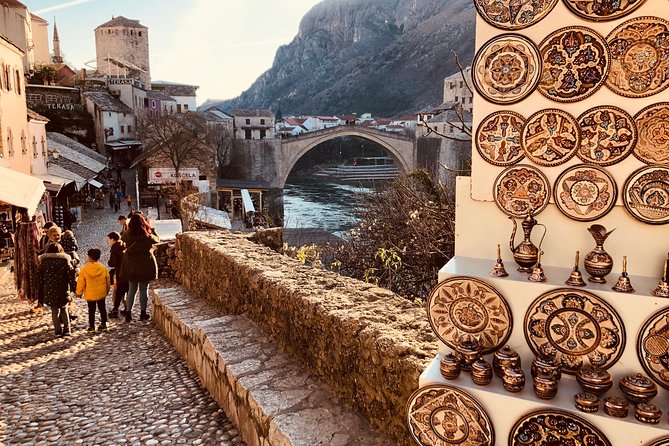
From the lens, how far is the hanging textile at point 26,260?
7.29m

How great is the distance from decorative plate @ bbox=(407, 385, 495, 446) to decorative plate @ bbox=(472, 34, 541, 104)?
108 centimetres

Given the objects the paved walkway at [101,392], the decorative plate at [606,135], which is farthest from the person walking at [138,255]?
the decorative plate at [606,135]

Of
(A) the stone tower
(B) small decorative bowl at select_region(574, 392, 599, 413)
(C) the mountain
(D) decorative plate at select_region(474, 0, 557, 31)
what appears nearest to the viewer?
(B) small decorative bowl at select_region(574, 392, 599, 413)

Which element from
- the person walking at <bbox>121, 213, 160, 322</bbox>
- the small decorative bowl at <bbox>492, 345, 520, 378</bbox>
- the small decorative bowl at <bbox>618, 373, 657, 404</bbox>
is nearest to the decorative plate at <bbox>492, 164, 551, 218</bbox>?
the small decorative bowl at <bbox>492, 345, 520, 378</bbox>

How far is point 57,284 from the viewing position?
584 centimetres

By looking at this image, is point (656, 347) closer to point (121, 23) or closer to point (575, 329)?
point (575, 329)

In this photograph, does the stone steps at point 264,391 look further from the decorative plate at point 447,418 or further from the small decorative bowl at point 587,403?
the small decorative bowl at point 587,403

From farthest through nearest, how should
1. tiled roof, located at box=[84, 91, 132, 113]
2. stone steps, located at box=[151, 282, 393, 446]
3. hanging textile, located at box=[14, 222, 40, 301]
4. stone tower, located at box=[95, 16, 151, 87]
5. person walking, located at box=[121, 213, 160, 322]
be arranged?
stone tower, located at box=[95, 16, 151, 87]
tiled roof, located at box=[84, 91, 132, 113]
hanging textile, located at box=[14, 222, 40, 301]
person walking, located at box=[121, 213, 160, 322]
stone steps, located at box=[151, 282, 393, 446]

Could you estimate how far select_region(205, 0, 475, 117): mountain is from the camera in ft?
299

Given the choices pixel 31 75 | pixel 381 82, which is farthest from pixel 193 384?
pixel 381 82

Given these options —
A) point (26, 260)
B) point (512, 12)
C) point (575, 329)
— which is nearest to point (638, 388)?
point (575, 329)

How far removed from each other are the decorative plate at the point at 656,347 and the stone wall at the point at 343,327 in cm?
85

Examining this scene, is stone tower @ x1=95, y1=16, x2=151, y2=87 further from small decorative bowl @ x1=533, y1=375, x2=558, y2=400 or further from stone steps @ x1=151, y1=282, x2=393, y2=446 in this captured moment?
Answer: small decorative bowl @ x1=533, y1=375, x2=558, y2=400

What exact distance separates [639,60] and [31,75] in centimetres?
4165
